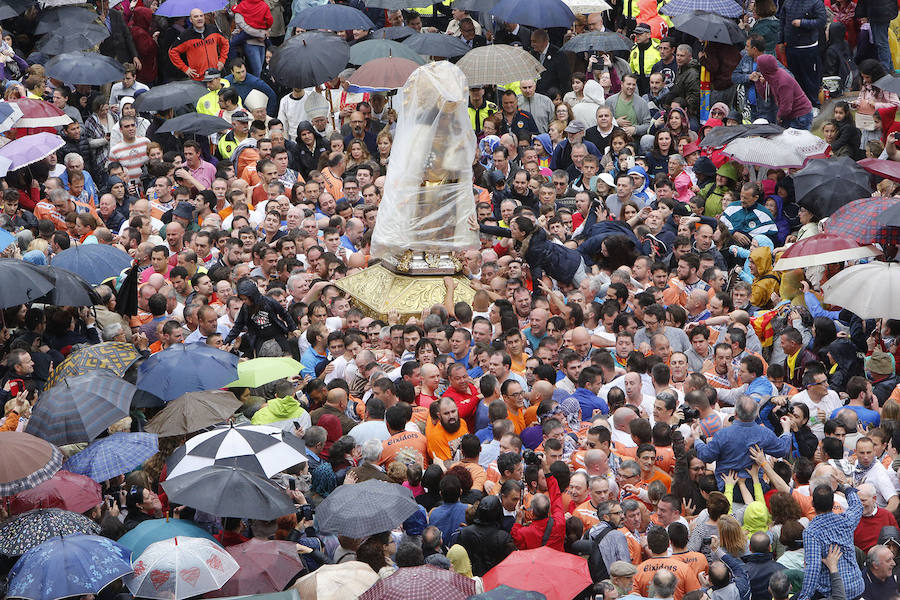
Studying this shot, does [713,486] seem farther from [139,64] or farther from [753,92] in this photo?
[139,64]

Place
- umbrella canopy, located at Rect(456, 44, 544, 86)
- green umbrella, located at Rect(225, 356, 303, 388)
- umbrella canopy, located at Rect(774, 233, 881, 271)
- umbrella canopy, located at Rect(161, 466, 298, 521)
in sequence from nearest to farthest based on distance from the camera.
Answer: umbrella canopy, located at Rect(161, 466, 298, 521), green umbrella, located at Rect(225, 356, 303, 388), umbrella canopy, located at Rect(774, 233, 881, 271), umbrella canopy, located at Rect(456, 44, 544, 86)

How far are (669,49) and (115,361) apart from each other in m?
10.5

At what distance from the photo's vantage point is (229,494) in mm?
10266

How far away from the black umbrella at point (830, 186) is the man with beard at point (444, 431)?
589cm

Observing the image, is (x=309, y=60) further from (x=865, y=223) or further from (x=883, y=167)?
(x=865, y=223)

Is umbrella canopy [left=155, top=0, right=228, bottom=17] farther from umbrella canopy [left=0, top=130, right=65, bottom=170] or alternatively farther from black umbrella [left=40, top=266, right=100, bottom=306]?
black umbrella [left=40, top=266, right=100, bottom=306]

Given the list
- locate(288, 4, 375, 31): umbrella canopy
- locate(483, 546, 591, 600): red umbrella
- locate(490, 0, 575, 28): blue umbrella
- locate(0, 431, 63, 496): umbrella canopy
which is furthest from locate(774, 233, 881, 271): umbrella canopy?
locate(288, 4, 375, 31): umbrella canopy

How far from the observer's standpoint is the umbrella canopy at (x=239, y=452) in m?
10.7

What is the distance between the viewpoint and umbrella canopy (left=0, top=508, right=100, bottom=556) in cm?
989

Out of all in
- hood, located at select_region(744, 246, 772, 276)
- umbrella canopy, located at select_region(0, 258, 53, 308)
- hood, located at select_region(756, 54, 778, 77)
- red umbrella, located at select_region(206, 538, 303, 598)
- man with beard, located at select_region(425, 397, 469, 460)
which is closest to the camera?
red umbrella, located at select_region(206, 538, 303, 598)

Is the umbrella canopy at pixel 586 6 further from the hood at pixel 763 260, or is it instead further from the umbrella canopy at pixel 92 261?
the umbrella canopy at pixel 92 261

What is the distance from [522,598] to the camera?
354 inches

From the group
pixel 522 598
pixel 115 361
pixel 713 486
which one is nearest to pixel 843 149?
pixel 713 486

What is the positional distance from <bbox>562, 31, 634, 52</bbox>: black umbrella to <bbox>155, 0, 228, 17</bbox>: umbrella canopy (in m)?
4.97
